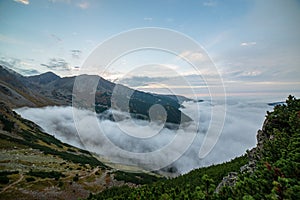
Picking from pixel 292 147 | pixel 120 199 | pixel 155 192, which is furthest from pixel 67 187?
pixel 292 147

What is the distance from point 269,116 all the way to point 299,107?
2.20 metres

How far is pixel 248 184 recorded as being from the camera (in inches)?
269

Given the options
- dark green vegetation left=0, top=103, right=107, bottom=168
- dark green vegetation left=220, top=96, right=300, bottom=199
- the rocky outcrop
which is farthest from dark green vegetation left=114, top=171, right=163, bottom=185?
dark green vegetation left=220, top=96, right=300, bottom=199

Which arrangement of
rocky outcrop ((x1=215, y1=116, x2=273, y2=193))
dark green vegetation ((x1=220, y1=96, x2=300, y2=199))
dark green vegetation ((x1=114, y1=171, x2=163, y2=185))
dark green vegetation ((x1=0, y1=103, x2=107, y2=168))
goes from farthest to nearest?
dark green vegetation ((x1=0, y1=103, x2=107, y2=168)) < dark green vegetation ((x1=114, y1=171, x2=163, y2=185)) < rocky outcrop ((x1=215, y1=116, x2=273, y2=193)) < dark green vegetation ((x1=220, y1=96, x2=300, y2=199))

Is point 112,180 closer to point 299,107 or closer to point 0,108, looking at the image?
point 299,107

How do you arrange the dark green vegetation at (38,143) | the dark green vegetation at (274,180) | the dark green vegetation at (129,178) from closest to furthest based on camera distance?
1. the dark green vegetation at (274,180)
2. the dark green vegetation at (129,178)
3. the dark green vegetation at (38,143)

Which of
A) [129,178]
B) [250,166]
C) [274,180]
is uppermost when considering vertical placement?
[274,180]

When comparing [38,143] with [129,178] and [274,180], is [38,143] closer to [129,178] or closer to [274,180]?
[129,178]

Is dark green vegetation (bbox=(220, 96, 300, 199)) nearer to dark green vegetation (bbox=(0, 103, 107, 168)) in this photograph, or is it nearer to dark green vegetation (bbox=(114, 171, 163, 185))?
dark green vegetation (bbox=(114, 171, 163, 185))

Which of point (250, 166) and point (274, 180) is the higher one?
point (274, 180)

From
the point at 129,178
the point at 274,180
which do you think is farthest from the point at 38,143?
the point at 274,180

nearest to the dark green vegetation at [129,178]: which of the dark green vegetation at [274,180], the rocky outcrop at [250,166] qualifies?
the rocky outcrop at [250,166]

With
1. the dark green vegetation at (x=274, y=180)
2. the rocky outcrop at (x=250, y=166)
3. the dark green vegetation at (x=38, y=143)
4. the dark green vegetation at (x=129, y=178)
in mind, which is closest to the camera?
the dark green vegetation at (x=274, y=180)

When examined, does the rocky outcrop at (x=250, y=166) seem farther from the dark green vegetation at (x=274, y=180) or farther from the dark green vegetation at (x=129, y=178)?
the dark green vegetation at (x=129, y=178)
